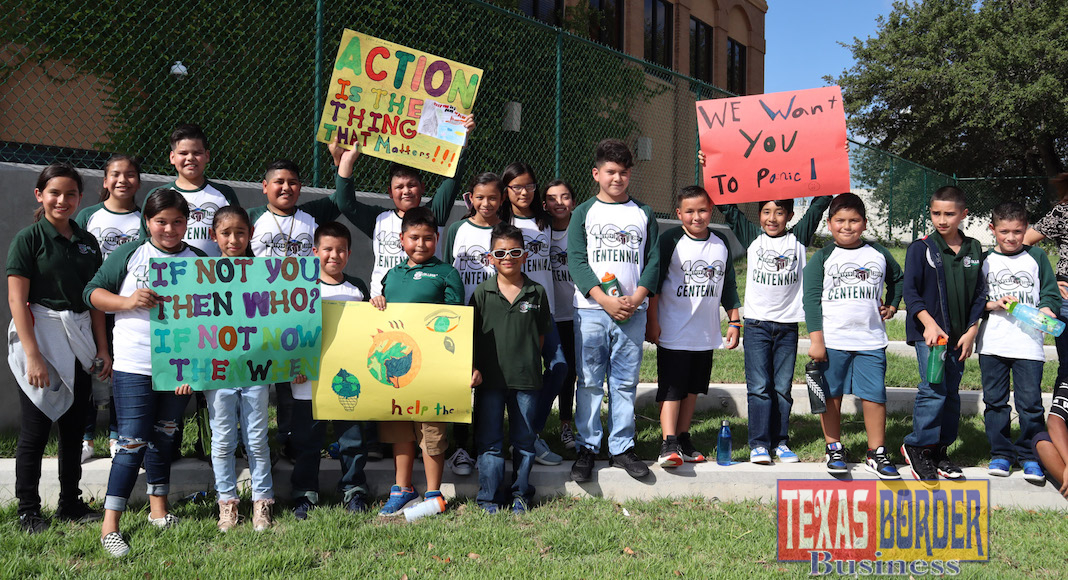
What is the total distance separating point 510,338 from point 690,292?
126cm

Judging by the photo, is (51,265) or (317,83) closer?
(51,265)

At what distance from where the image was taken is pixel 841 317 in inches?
183

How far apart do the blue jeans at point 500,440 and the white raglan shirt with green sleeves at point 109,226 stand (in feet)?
7.41

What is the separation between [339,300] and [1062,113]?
3024 cm

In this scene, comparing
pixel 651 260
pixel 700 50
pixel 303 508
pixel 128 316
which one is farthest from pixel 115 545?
pixel 700 50

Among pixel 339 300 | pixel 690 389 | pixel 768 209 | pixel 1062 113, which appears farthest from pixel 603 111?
pixel 1062 113

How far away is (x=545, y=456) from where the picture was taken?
15.4 feet

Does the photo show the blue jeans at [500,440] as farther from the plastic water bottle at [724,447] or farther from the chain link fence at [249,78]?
the chain link fence at [249,78]

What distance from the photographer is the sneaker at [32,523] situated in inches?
148

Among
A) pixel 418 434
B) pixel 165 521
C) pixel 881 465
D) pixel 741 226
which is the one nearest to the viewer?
pixel 165 521

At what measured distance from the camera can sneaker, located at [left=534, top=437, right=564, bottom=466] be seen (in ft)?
15.3

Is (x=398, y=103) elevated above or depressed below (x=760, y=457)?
above

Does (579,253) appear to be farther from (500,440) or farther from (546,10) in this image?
(546,10)

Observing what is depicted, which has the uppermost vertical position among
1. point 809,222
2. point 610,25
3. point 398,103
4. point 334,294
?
point 610,25
